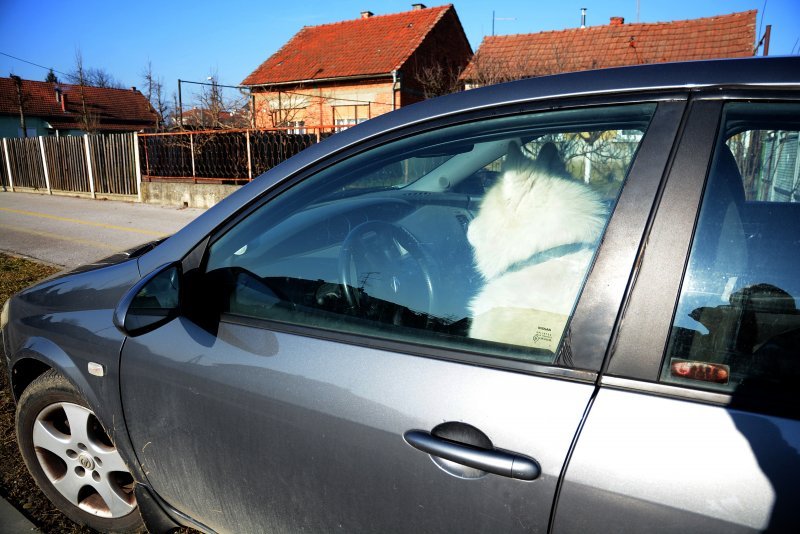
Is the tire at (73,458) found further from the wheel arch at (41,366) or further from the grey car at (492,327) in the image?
the grey car at (492,327)

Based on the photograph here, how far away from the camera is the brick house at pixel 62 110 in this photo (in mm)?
44469

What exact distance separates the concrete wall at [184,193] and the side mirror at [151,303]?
12562 millimetres

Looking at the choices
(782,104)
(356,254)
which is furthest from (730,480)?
(356,254)

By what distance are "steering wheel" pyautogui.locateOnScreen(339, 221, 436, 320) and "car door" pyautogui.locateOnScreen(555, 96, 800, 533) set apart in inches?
21.3

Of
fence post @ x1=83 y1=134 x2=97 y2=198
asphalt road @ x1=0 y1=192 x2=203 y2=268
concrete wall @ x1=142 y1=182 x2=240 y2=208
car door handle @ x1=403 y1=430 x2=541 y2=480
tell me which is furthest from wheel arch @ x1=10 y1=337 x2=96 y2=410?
fence post @ x1=83 y1=134 x2=97 y2=198

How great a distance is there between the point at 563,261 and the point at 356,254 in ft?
2.21

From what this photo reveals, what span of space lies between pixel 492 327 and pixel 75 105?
55.6m

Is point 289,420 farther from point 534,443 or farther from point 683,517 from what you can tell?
point 683,517

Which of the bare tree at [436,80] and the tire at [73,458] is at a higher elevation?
the bare tree at [436,80]

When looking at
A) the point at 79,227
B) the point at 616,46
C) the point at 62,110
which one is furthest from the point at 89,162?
the point at 62,110

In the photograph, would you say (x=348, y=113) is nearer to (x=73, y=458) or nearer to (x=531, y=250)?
(x=73, y=458)

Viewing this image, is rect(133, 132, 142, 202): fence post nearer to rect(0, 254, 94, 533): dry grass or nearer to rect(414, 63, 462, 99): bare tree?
rect(414, 63, 462, 99): bare tree

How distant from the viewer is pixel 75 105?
46812 millimetres

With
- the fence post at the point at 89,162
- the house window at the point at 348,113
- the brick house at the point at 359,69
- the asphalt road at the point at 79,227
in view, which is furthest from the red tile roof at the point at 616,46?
the fence post at the point at 89,162
